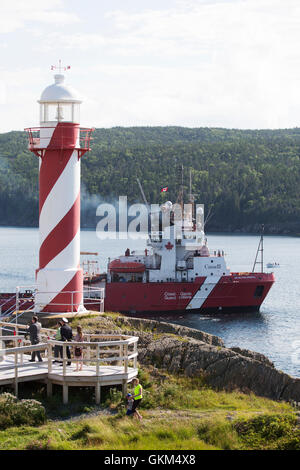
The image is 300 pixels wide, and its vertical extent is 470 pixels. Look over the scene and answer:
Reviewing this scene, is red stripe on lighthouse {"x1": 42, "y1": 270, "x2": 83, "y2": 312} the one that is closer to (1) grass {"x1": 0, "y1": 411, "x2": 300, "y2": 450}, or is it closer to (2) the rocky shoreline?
(2) the rocky shoreline

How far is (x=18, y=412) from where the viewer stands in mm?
9594

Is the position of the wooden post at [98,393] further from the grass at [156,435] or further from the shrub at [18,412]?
the shrub at [18,412]

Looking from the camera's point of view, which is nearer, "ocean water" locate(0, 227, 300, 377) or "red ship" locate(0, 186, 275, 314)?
"ocean water" locate(0, 227, 300, 377)

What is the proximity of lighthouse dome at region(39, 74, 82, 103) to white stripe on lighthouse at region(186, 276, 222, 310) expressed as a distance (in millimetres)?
26301

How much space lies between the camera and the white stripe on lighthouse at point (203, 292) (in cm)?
3897

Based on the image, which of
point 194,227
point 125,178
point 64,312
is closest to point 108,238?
point 125,178

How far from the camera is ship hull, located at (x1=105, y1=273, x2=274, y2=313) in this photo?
38.0 metres

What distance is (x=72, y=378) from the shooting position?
400 inches

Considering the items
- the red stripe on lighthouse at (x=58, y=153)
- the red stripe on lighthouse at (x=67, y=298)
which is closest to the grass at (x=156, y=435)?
the red stripe on lighthouse at (x=67, y=298)

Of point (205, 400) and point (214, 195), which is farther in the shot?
point (214, 195)

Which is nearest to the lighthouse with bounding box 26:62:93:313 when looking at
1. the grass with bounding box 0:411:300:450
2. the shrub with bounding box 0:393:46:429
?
the shrub with bounding box 0:393:46:429

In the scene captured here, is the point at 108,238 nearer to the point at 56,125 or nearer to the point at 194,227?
the point at 194,227

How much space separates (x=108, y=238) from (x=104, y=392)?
108m

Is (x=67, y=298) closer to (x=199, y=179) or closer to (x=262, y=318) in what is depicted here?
(x=262, y=318)
